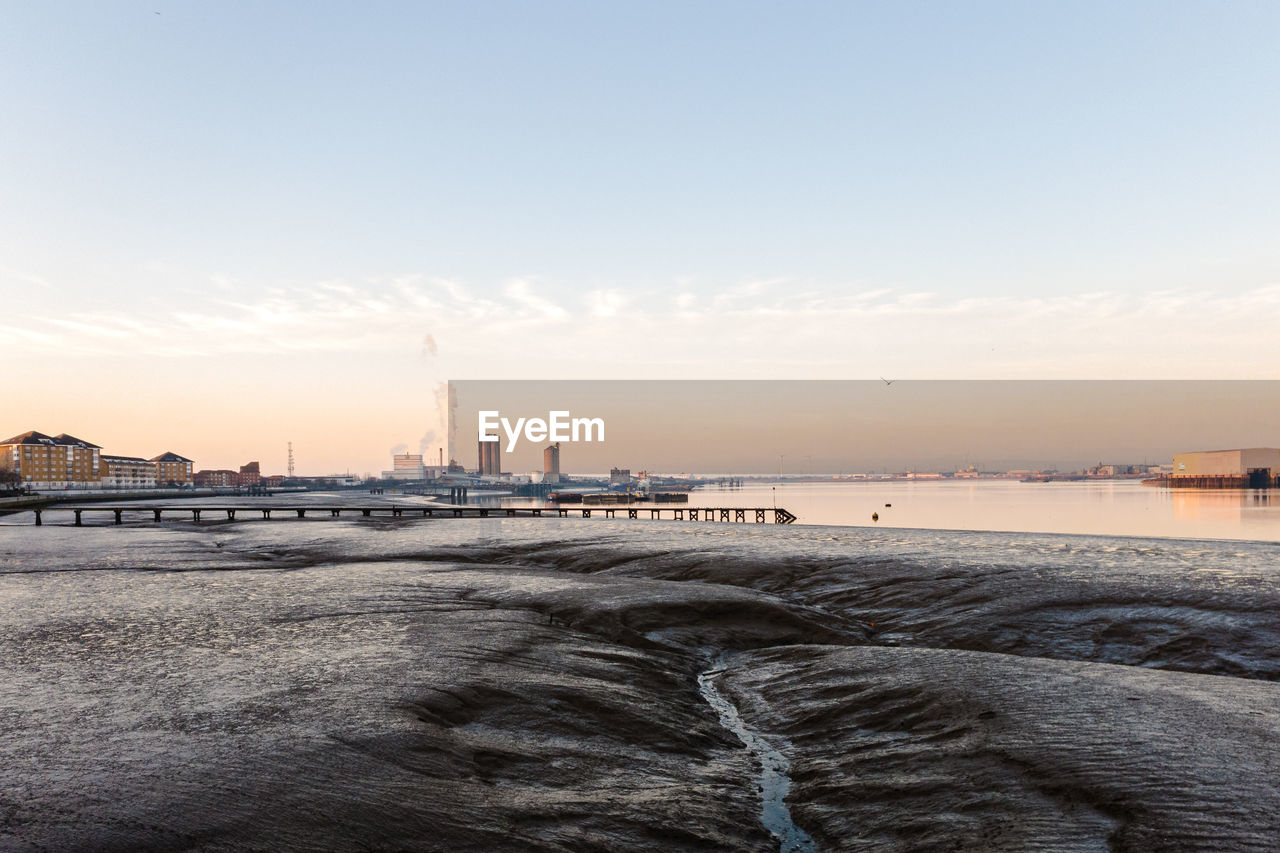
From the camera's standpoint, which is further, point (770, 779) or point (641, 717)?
point (641, 717)

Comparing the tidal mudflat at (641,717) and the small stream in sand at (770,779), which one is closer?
the tidal mudflat at (641,717)

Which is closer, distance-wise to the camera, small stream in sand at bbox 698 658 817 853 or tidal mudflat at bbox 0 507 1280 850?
tidal mudflat at bbox 0 507 1280 850

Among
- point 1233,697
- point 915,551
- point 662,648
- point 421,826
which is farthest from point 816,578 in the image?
point 421,826

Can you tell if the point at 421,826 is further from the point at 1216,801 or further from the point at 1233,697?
the point at 1233,697
